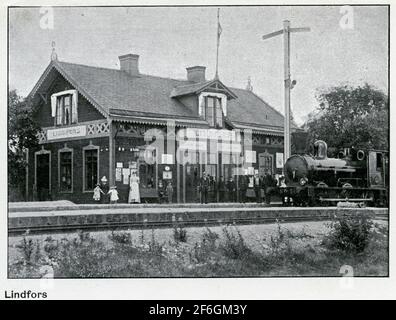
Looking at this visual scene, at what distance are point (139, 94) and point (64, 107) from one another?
138 inches

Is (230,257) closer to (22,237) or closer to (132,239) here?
(132,239)

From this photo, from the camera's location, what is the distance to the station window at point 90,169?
24797 millimetres

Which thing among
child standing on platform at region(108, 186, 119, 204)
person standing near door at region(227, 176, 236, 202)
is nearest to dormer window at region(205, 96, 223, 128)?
person standing near door at region(227, 176, 236, 202)

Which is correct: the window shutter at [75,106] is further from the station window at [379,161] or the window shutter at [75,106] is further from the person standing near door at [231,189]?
the station window at [379,161]

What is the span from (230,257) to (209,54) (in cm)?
1252

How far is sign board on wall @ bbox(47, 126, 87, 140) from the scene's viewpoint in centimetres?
2514

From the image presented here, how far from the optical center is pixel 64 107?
85.5 ft

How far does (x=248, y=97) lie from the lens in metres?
33.8

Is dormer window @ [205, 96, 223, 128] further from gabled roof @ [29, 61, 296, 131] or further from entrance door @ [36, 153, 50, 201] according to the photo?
entrance door @ [36, 153, 50, 201]

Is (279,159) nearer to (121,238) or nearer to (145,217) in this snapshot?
(145,217)

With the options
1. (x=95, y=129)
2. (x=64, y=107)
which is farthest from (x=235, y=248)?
(x=64, y=107)

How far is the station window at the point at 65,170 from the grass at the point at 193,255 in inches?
494
